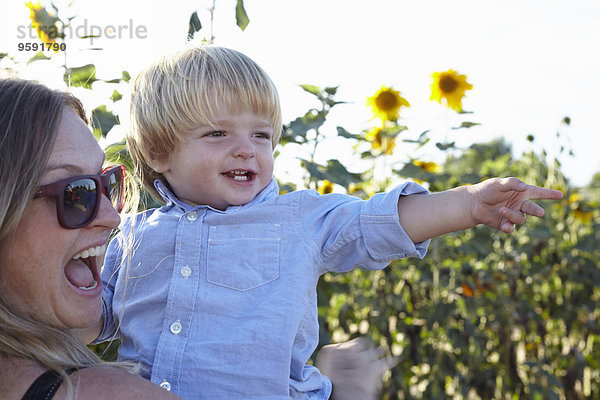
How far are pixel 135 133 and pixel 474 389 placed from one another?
8.18 ft

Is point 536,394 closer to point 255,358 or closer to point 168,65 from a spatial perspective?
point 255,358

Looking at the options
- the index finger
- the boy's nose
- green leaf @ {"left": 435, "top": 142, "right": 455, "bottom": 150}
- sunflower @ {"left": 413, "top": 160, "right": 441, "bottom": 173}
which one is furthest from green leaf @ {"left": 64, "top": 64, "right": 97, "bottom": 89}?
sunflower @ {"left": 413, "top": 160, "right": 441, "bottom": 173}

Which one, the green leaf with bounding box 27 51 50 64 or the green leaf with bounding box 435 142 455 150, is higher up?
the green leaf with bounding box 27 51 50 64

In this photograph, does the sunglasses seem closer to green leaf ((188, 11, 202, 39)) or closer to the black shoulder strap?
the black shoulder strap

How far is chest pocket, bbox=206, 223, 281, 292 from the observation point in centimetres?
152

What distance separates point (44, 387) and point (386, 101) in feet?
8.32

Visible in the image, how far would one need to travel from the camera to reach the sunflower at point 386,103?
3.32 metres

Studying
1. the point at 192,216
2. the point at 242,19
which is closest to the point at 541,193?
the point at 192,216

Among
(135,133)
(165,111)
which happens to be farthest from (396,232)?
(135,133)

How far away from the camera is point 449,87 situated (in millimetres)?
3406

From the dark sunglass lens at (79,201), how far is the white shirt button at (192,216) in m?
0.40

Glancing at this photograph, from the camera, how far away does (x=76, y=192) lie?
1171 millimetres

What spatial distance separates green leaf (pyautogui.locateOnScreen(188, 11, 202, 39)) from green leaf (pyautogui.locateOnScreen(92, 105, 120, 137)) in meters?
0.34

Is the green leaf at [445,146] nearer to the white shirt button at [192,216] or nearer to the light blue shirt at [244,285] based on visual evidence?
the light blue shirt at [244,285]
